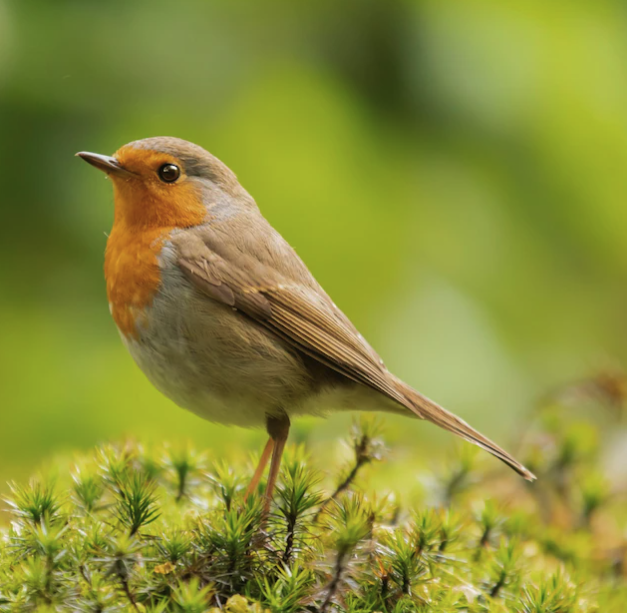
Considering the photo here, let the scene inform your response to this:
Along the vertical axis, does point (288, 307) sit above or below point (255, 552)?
above

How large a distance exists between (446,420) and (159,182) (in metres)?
0.87

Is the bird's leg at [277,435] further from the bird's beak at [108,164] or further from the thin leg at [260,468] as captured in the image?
the bird's beak at [108,164]

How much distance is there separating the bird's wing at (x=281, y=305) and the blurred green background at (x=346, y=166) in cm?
69

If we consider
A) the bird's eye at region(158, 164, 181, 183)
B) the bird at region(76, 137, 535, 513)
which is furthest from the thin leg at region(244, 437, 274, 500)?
the bird's eye at region(158, 164, 181, 183)

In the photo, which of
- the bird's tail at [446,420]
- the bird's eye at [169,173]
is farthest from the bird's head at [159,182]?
the bird's tail at [446,420]

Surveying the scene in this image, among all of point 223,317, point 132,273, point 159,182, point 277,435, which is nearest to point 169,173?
point 159,182

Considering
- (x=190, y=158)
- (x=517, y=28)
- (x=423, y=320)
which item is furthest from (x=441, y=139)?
(x=190, y=158)

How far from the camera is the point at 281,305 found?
6.11ft

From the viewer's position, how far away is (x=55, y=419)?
259 cm

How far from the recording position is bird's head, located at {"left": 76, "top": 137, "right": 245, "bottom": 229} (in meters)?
1.92

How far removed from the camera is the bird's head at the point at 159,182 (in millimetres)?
1921

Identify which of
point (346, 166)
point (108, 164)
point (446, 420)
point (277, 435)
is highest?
point (346, 166)

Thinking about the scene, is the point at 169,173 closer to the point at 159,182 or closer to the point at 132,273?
the point at 159,182

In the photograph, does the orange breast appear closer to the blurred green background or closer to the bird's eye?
the bird's eye
